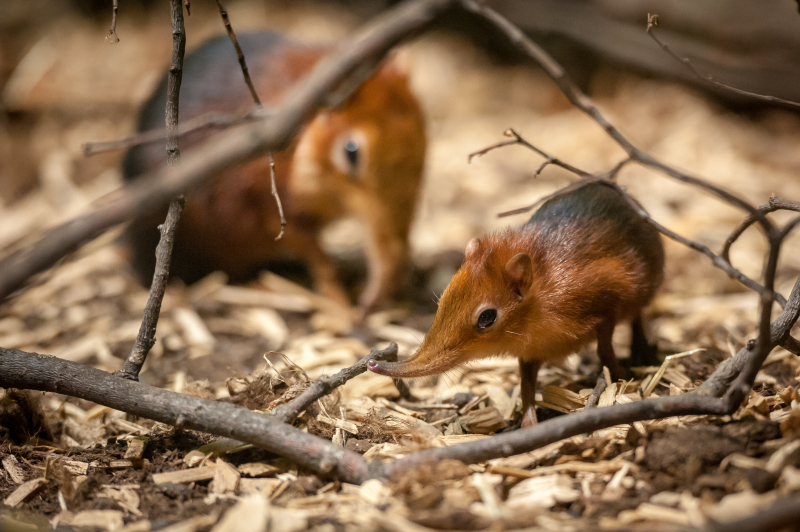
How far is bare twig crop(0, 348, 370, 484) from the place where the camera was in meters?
2.29

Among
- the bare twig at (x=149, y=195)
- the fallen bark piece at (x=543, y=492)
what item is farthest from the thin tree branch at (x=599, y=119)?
the fallen bark piece at (x=543, y=492)

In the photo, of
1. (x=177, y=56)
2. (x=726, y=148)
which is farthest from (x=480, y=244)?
(x=726, y=148)

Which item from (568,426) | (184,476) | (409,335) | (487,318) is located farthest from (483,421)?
(409,335)

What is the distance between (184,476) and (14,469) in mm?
720

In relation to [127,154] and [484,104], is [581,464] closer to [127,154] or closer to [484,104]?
[127,154]

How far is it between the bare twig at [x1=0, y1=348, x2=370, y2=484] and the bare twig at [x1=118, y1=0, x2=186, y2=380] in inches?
4.4

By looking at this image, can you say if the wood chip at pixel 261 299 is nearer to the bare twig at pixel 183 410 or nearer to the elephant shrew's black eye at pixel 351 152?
the elephant shrew's black eye at pixel 351 152

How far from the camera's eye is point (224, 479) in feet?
8.00

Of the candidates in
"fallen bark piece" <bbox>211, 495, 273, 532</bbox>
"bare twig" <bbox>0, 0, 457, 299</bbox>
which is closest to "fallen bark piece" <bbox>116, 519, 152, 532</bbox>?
"fallen bark piece" <bbox>211, 495, 273, 532</bbox>

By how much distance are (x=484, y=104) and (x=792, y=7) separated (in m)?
3.58

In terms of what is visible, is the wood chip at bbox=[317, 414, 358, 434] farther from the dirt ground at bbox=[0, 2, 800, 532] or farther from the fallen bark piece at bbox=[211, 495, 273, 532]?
the fallen bark piece at bbox=[211, 495, 273, 532]

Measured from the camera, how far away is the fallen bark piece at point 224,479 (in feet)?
7.87

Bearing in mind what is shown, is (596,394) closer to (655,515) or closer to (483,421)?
(483,421)

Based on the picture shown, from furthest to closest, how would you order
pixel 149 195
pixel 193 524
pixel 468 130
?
pixel 468 130 < pixel 193 524 < pixel 149 195
